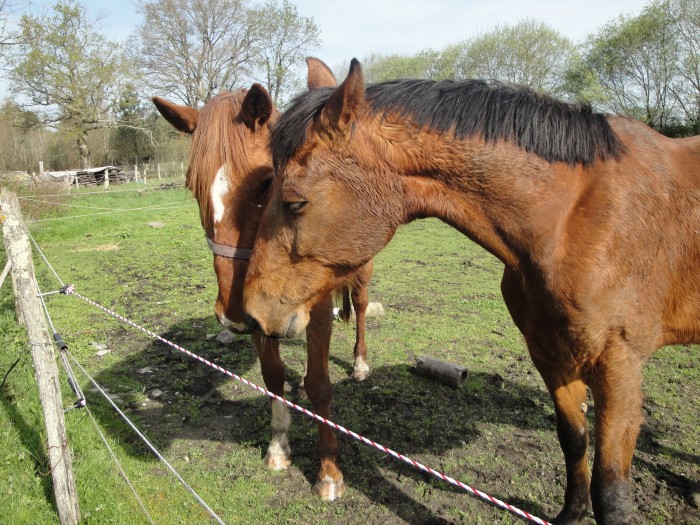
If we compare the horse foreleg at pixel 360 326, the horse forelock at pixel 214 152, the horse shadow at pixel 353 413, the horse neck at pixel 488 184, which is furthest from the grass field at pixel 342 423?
the horse neck at pixel 488 184

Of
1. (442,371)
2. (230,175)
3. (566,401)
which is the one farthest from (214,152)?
(442,371)

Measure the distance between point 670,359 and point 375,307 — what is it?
3485mm

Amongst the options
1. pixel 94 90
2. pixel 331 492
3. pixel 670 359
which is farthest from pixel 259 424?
pixel 94 90

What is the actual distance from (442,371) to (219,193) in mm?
2879

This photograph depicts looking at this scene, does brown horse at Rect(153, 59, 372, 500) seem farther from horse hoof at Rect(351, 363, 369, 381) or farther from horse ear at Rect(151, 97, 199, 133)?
Result: horse hoof at Rect(351, 363, 369, 381)

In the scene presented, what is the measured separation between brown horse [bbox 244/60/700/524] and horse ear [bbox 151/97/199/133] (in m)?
1.09

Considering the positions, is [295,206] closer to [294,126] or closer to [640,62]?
[294,126]

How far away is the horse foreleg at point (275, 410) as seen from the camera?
10.6 ft

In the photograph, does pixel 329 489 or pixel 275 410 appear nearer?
pixel 329 489

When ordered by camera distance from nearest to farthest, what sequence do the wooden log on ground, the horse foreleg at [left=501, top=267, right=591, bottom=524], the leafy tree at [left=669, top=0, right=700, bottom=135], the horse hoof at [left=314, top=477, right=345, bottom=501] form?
1. the horse foreleg at [left=501, top=267, right=591, bottom=524]
2. the horse hoof at [left=314, top=477, right=345, bottom=501]
3. the wooden log on ground
4. the leafy tree at [left=669, top=0, right=700, bottom=135]

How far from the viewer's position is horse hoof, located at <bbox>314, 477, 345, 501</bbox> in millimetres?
2896

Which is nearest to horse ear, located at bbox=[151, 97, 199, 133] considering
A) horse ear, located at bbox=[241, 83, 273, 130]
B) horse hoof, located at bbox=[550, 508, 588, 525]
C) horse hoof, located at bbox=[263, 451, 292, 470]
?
horse ear, located at bbox=[241, 83, 273, 130]

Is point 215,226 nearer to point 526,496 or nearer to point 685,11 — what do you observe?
point 526,496

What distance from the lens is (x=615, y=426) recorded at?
1980mm
